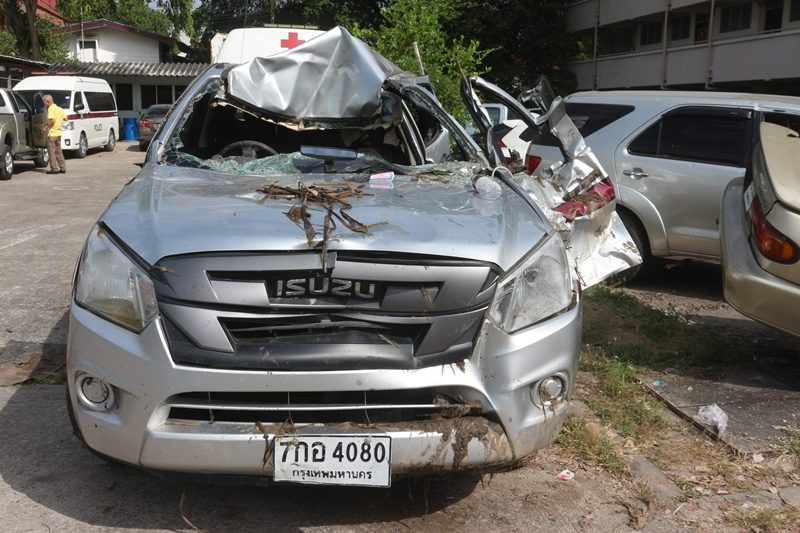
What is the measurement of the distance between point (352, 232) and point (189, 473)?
1031 mm

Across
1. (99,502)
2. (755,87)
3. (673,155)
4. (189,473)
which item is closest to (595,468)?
(189,473)

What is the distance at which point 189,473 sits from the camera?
2803 millimetres

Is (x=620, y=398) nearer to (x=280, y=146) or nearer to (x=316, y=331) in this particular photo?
(x=316, y=331)

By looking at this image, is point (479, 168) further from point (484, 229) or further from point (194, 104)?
point (194, 104)

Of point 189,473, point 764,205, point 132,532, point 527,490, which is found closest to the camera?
point 189,473

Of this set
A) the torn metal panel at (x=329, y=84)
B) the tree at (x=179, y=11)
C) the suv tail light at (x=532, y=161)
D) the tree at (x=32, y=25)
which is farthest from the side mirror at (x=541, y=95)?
the tree at (x=179, y=11)

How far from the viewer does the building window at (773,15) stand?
2484 centimetres

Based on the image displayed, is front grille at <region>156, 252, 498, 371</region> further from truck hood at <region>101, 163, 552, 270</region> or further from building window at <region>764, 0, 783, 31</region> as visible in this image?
building window at <region>764, 0, 783, 31</region>

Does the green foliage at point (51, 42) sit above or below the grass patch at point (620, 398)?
above

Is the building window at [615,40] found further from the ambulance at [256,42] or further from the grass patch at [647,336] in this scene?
the grass patch at [647,336]

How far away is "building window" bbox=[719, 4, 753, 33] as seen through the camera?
26078mm

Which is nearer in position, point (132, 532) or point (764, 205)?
point (132, 532)

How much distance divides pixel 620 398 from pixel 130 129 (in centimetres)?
3128

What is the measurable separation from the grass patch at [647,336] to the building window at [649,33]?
2755 centimetres
